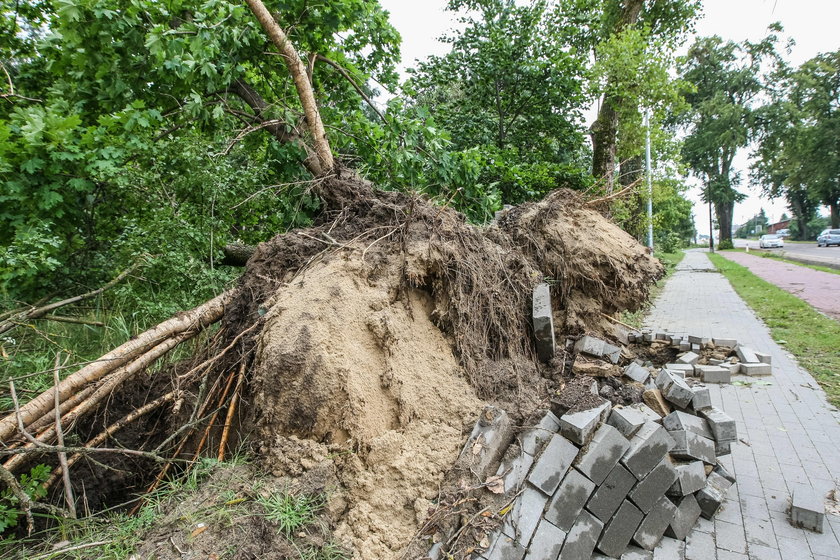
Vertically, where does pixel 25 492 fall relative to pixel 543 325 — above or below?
below

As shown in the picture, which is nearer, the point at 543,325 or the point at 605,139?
the point at 543,325

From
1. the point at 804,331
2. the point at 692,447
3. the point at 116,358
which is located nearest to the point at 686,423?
the point at 692,447

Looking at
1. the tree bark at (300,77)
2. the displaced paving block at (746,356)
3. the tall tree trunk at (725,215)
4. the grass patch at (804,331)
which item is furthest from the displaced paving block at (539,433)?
the tall tree trunk at (725,215)

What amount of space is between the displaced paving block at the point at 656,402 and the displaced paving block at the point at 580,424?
0.79m

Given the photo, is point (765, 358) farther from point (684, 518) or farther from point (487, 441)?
point (487, 441)

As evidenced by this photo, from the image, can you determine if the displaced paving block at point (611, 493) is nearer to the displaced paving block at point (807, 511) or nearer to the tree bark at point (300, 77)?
the displaced paving block at point (807, 511)

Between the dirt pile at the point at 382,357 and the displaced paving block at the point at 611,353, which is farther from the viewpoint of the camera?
the displaced paving block at the point at 611,353

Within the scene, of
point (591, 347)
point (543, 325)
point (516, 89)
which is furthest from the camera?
point (516, 89)

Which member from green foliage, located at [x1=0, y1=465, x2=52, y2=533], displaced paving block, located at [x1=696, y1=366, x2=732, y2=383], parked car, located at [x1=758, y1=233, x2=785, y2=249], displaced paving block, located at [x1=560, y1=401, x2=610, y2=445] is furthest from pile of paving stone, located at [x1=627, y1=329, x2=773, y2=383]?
parked car, located at [x1=758, y1=233, x2=785, y2=249]

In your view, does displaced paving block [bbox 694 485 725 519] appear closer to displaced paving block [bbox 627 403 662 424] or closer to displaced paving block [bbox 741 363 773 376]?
displaced paving block [bbox 627 403 662 424]

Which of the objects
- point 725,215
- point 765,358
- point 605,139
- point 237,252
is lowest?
point 765,358

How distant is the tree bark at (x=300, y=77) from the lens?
4.89 m

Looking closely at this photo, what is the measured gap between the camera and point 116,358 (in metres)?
3.23

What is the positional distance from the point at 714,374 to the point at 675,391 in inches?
92.7
